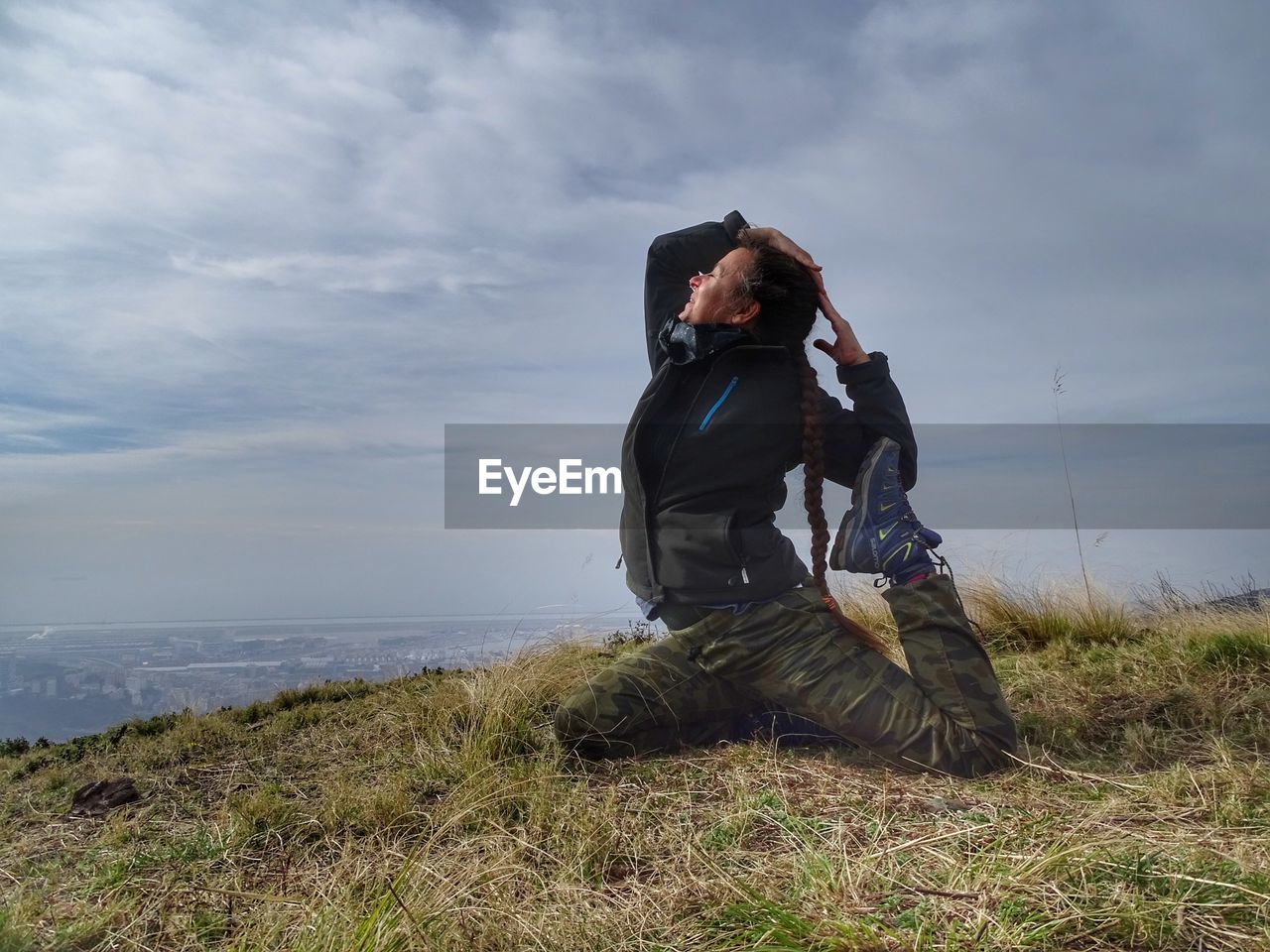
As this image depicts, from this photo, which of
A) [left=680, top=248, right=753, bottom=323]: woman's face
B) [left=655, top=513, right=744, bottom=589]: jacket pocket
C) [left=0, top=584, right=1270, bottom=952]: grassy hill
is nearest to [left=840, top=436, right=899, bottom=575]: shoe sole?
[left=655, top=513, right=744, bottom=589]: jacket pocket

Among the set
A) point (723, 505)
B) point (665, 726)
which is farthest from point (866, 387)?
point (665, 726)

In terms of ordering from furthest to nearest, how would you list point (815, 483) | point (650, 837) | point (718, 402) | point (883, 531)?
point (718, 402) → point (815, 483) → point (883, 531) → point (650, 837)

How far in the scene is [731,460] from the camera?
3762 mm

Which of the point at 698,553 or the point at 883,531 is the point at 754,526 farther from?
the point at 883,531

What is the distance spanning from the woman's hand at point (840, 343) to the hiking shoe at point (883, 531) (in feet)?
1.16

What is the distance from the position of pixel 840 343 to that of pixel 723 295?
526 mm

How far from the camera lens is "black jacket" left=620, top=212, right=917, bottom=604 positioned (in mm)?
3721

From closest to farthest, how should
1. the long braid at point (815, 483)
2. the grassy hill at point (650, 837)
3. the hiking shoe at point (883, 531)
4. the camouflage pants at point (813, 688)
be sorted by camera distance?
the grassy hill at point (650, 837)
the camouflage pants at point (813, 688)
the hiking shoe at point (883, 531)
the long braid at point (815, 483)

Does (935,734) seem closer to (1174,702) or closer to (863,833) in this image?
(863,833)

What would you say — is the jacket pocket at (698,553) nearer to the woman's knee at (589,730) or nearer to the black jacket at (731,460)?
the black jacket at (731,460)

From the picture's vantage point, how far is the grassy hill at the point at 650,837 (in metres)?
2.01

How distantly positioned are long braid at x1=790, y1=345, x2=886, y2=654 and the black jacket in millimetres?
77

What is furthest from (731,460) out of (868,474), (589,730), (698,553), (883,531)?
(589,730)

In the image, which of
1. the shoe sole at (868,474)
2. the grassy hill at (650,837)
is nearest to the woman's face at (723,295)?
the shoe sole at (868,474)
